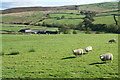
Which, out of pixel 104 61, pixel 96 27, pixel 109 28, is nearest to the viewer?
pixel 104 61

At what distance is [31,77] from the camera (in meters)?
10.7

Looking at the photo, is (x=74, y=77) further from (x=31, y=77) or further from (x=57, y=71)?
(x=31, y=77)

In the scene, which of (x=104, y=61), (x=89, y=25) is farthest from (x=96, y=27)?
(x=104, y=61)

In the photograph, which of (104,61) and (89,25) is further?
(89,25)

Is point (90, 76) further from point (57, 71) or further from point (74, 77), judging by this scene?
point (57, 71)

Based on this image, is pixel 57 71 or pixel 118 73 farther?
pixel 57 71

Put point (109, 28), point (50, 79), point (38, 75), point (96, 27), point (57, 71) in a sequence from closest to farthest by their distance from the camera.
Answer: point (50, 79), point (38, 75), point (57, 71), point (109, 28), point (96, 27)

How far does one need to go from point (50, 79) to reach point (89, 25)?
87.1 meters

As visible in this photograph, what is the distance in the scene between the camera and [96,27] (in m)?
90.2

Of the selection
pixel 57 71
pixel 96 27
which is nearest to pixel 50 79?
pixel 57 71

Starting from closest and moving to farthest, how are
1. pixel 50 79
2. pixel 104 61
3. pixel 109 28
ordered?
pixel 50 79 < pixel 104 61 < pixel 109 28

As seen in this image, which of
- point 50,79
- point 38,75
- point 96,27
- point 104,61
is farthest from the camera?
point 96,27

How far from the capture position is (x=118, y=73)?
10570mm

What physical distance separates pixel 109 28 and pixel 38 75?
76409 millimetres
